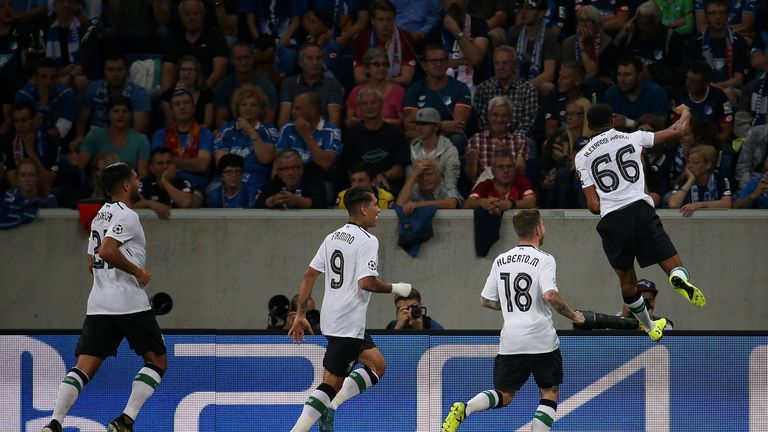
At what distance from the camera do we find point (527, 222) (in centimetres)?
1066

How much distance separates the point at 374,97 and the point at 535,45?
2.28 m

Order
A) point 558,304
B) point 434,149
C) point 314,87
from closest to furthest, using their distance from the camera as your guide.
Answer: point 558,304
point 434,149
point 314,87

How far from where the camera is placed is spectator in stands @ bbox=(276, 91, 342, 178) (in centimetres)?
1462

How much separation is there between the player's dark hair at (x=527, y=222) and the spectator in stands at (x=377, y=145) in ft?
12.8

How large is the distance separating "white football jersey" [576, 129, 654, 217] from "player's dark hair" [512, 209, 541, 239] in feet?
1.76

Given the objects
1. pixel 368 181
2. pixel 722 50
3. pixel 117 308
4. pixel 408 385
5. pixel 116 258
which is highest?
pixel 722 50

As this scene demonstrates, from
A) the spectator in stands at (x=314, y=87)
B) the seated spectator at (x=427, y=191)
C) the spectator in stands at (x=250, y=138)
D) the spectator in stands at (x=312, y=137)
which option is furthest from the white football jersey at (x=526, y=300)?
the spectator in stands at (x=314, y=87)

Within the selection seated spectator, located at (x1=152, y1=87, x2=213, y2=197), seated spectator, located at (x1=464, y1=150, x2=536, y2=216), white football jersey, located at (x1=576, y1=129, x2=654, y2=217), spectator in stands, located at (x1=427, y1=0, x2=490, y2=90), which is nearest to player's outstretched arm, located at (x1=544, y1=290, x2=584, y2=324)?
white football jersey, located at (x1=576, y1=129, x2=654, y2=217)

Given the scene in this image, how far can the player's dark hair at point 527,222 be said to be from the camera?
10660 mm

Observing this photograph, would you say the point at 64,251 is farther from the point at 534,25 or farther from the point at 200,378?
the point at 534,25

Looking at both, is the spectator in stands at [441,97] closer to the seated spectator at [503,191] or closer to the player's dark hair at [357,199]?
the seated spectator at [503,191]

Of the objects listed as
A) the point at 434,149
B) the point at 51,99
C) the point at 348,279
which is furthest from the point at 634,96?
the point at 51,99

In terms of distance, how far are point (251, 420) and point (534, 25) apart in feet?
20.2

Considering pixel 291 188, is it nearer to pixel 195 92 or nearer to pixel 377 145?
pixel 377 145
